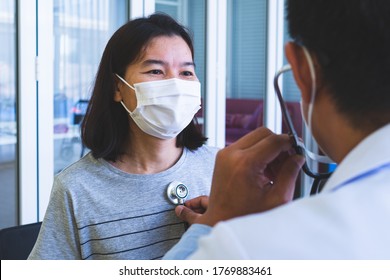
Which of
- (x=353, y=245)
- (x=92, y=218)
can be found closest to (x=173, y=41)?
(x=92, y=218)

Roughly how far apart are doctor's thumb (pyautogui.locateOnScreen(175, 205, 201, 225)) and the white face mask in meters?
0.27

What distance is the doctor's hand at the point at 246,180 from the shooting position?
0.84m

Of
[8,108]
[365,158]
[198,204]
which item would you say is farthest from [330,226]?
[8,108]

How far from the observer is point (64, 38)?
8.20 ft

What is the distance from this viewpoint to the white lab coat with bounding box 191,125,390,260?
59cm

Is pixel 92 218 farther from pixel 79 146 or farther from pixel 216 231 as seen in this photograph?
pixel 79 146

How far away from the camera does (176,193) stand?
1412mm

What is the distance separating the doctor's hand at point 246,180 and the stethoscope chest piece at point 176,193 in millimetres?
551

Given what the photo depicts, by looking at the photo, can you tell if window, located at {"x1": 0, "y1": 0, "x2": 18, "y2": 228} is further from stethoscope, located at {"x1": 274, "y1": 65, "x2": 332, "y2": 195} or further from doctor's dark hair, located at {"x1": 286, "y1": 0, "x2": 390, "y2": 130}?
doctor's dark hair, located at {"x1": 286, "y1": 0, "x2": 390, "y2": 130}

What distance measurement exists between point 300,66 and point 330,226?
9.6 inches

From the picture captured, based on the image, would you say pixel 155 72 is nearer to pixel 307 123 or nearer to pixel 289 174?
pixel 289 174

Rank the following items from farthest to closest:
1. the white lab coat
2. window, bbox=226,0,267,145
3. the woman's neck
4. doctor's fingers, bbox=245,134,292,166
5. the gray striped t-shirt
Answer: window, bbox=226,0,267,145
the woman's neck
the gray striped t-shirt
doctor's fingers, bbox=245,134,292,166
the white lab coat

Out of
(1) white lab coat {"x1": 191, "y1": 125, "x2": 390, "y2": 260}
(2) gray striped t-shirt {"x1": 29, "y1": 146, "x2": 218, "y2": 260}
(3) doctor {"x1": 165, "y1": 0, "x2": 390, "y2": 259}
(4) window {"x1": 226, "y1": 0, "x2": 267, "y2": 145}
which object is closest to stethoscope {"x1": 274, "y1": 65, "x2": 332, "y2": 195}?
Answer: (3) doctor {"x1": 165, "y1": 0, "x2": 390, "y2": 259}
